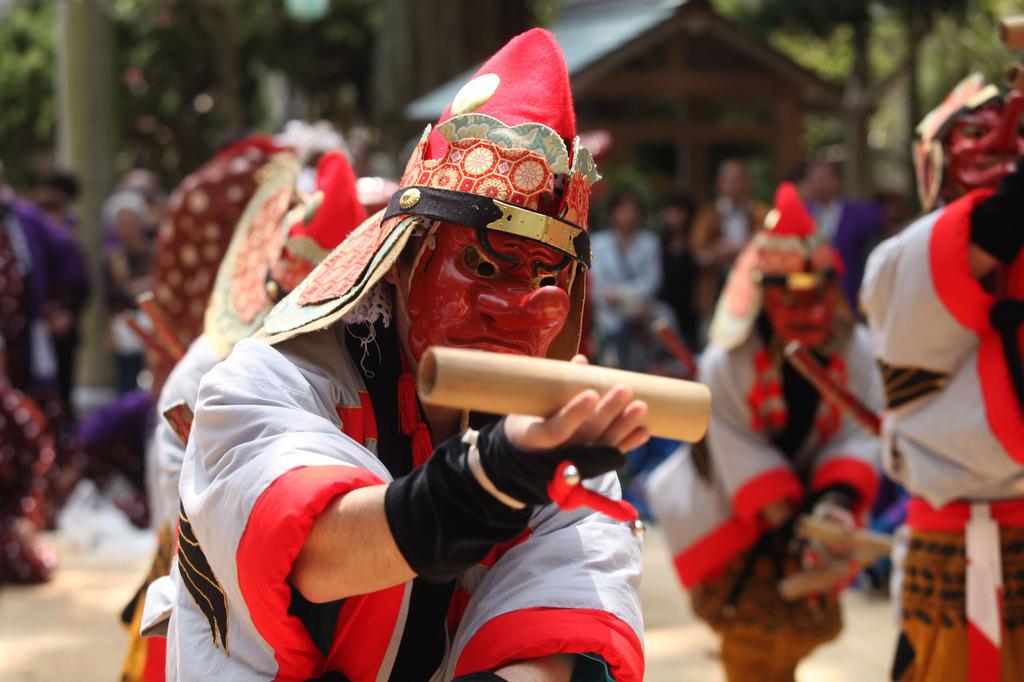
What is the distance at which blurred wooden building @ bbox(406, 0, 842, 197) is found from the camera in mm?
9031

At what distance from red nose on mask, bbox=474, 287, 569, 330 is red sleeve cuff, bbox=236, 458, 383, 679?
0.35m

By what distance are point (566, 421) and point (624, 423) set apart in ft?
0.28

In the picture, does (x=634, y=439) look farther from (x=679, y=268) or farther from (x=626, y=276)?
(x=679, y=268)

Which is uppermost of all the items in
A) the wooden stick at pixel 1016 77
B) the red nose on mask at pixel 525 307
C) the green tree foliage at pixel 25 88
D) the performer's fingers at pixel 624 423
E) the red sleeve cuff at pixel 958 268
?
the performer's fingers at pixel 624 423

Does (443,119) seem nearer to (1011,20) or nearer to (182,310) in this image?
(1011,20)

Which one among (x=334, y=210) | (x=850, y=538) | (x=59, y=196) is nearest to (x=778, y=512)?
(x=850, y=538)

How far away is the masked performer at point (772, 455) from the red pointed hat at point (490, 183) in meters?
2.53

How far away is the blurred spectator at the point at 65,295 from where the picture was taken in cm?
783

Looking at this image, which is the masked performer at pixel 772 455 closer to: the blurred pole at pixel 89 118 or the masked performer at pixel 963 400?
the masked performer at pixel 963 400

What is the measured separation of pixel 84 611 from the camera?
20.0 ft

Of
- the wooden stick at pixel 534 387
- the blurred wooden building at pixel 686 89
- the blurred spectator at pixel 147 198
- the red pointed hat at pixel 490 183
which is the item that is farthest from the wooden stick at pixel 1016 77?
the blurred spectator at pixel 147 198

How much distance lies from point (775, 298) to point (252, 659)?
120 inches

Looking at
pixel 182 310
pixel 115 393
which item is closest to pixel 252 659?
pixel 182 310

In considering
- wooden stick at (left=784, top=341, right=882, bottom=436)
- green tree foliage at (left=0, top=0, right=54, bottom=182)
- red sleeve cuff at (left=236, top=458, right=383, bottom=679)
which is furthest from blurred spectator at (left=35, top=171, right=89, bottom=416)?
green tree foliage at (left=0, top=0, right=54, bottom=182)
